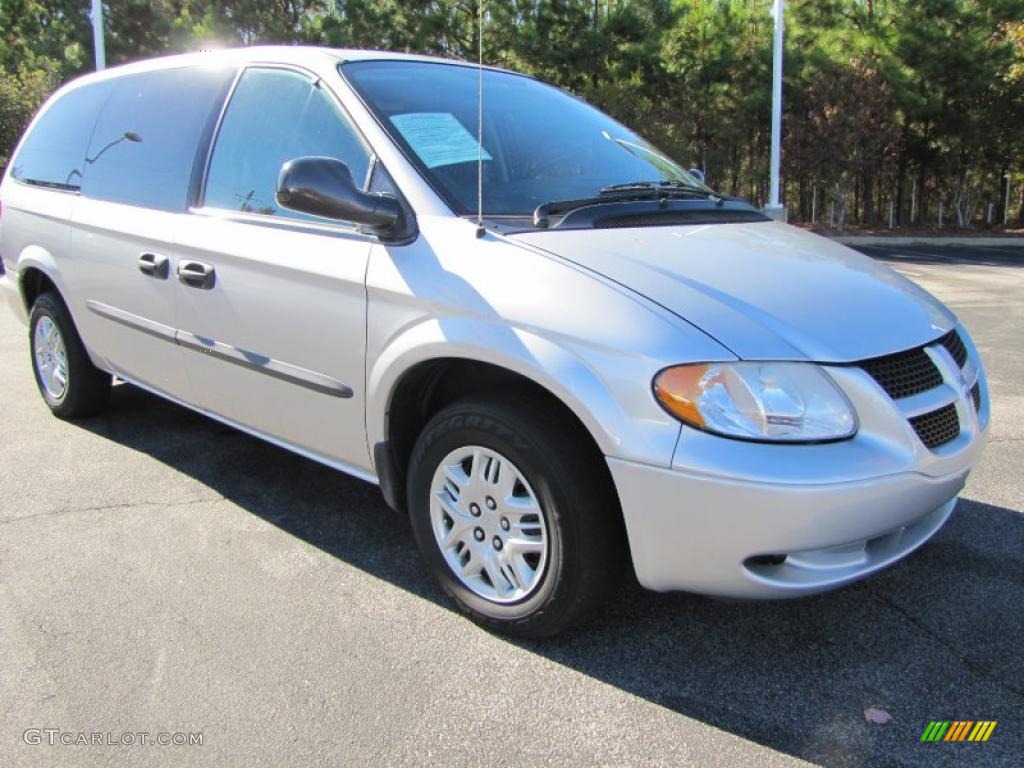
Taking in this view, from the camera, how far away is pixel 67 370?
188 inches

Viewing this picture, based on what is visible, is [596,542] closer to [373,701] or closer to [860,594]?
[373,701]

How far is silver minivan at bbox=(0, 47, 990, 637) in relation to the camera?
223 centimetres

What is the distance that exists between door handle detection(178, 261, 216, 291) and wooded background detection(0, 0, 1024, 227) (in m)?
16.7

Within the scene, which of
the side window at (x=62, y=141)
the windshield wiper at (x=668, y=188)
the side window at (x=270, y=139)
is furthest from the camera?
the side window at (x=62, y=141)

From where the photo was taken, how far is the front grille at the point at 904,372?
236cm

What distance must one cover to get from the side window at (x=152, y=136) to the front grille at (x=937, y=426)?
2.85 m

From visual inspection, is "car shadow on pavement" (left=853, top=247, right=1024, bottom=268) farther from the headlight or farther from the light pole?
the headlight

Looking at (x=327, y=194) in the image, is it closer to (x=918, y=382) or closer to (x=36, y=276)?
(x=918, y=382)

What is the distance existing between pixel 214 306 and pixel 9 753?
1.70m

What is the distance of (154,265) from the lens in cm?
362

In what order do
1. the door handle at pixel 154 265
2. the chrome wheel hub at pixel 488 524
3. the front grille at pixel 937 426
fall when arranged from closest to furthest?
the front grille at pixel 937 426, the chrome wheel hub at pixel 488 524, the door handle at pixel 154 265

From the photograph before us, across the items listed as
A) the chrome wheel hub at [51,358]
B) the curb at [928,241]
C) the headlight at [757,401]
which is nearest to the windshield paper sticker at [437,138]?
the headlight at [757,401]

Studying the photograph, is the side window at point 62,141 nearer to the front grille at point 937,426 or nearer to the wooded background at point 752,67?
the front grille at point 937,426

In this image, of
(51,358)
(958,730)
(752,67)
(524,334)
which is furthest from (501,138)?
(752,67)
